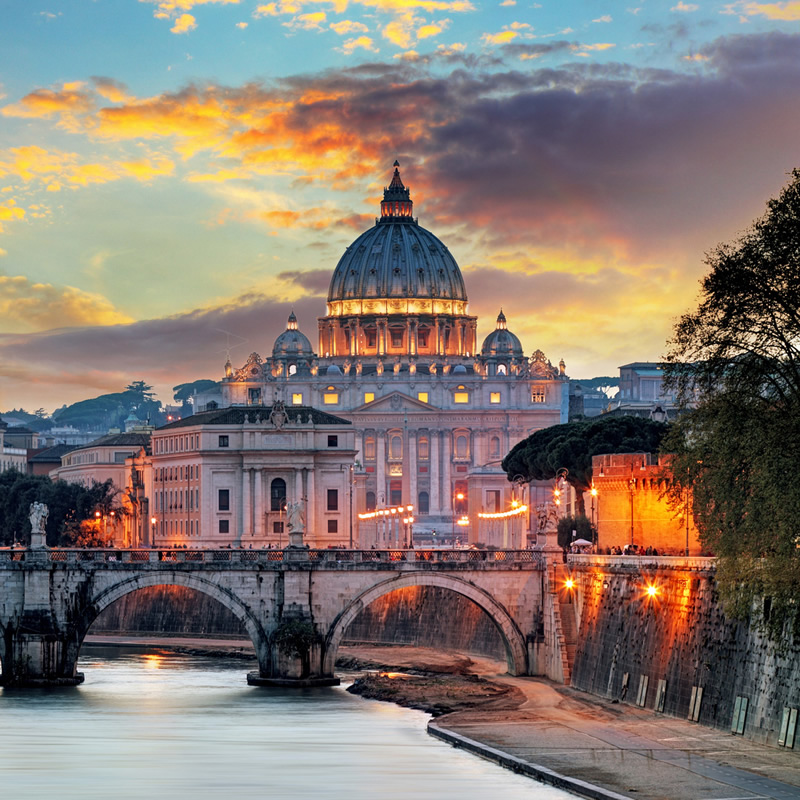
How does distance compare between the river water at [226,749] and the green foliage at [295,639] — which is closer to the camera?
the river water at [226,749]

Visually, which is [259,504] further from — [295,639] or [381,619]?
[295,639]

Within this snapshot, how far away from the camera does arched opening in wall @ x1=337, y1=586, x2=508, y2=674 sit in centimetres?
8469

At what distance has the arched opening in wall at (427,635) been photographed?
8469cm

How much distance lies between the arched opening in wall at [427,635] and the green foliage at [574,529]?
996cm

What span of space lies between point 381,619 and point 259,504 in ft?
148

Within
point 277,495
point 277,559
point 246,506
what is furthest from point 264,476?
point 277,559

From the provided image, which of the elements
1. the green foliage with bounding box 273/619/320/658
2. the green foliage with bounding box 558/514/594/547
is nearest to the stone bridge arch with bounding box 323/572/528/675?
the green foliage with bounding box 273/619/320/658

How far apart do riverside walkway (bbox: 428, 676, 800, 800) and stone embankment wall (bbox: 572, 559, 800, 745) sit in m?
0.67

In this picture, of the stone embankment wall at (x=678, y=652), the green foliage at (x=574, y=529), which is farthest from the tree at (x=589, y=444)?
the stone embankment wall at (x=678, y=652)

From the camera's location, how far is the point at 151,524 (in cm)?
15712

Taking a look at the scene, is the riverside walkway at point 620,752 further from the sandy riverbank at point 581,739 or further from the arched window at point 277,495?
the arched window at point 277,495

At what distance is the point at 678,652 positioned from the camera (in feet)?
194

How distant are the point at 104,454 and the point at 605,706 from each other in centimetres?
13361

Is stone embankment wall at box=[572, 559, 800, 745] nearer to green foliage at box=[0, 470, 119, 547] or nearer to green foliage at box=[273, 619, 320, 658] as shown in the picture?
green foliage at box=[273, 619, 320, 658]
